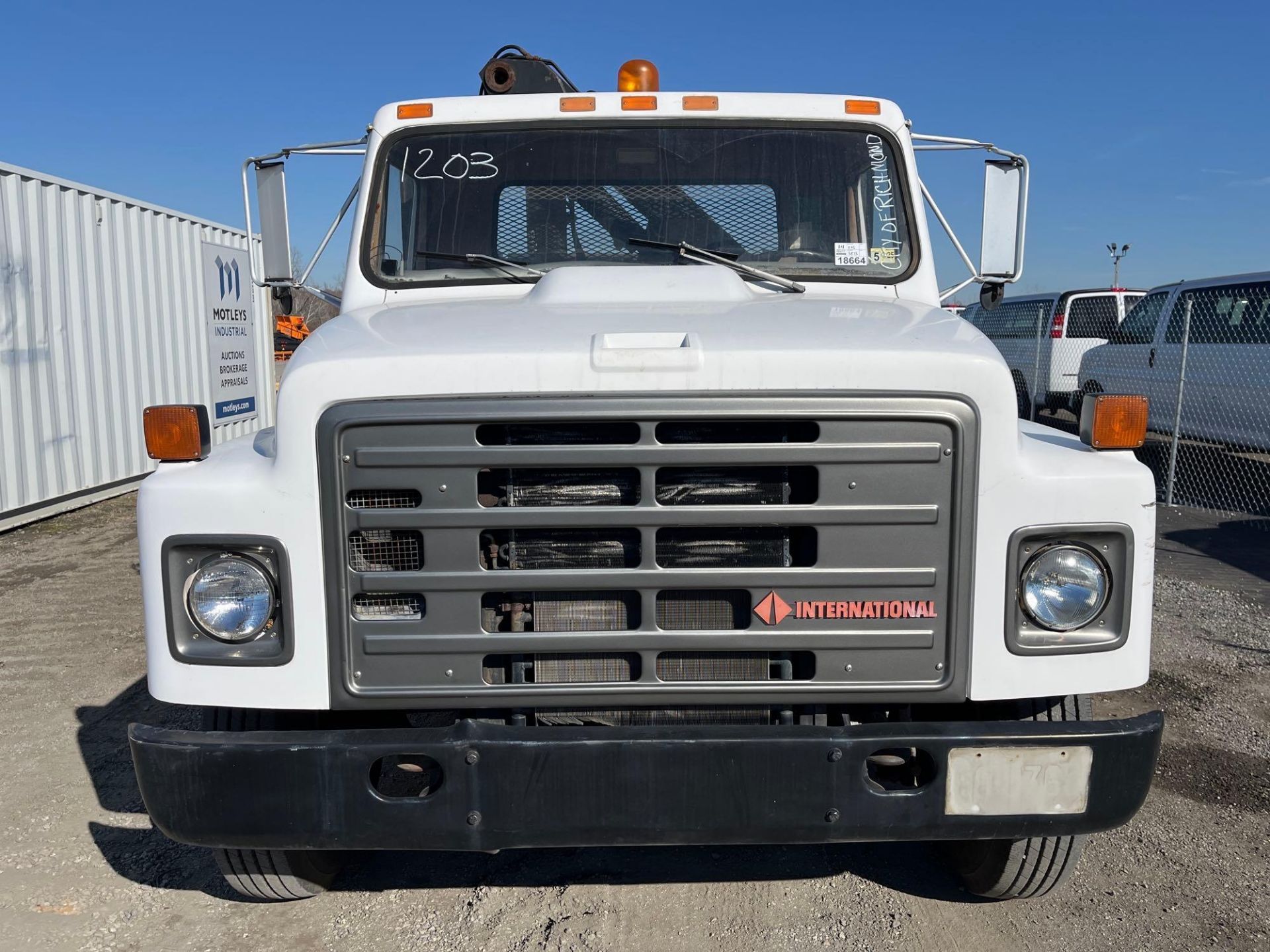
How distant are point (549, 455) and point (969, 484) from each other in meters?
0.97

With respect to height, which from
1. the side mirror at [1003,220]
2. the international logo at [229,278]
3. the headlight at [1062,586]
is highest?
the international logo at [229,278]

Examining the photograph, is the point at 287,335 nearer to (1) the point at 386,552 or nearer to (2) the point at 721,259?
(2) the point at 721,259

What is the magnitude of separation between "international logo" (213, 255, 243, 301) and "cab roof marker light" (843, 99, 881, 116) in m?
10.4

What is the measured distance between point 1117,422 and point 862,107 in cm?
171

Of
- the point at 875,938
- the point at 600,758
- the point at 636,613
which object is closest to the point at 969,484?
the point at 636,613

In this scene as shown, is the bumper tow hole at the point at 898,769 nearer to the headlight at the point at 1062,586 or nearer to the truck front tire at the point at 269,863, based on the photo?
the headlight at the point at 1062,586

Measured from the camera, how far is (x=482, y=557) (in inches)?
97.3

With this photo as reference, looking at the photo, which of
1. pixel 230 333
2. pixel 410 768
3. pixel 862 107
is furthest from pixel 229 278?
pixel 410 768

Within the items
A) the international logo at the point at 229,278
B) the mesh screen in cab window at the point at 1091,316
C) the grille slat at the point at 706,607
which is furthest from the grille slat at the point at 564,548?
the mesh screen in cab window at the point at 1091,316

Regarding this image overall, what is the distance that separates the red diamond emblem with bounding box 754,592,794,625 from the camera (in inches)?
96.0

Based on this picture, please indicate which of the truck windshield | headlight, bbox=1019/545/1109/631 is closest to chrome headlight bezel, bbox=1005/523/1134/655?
headlight, bbox=1019/545/1109/631

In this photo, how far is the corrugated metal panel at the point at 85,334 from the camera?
28.2ft

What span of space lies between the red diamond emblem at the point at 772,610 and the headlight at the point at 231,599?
1161mm

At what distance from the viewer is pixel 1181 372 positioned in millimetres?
9539
